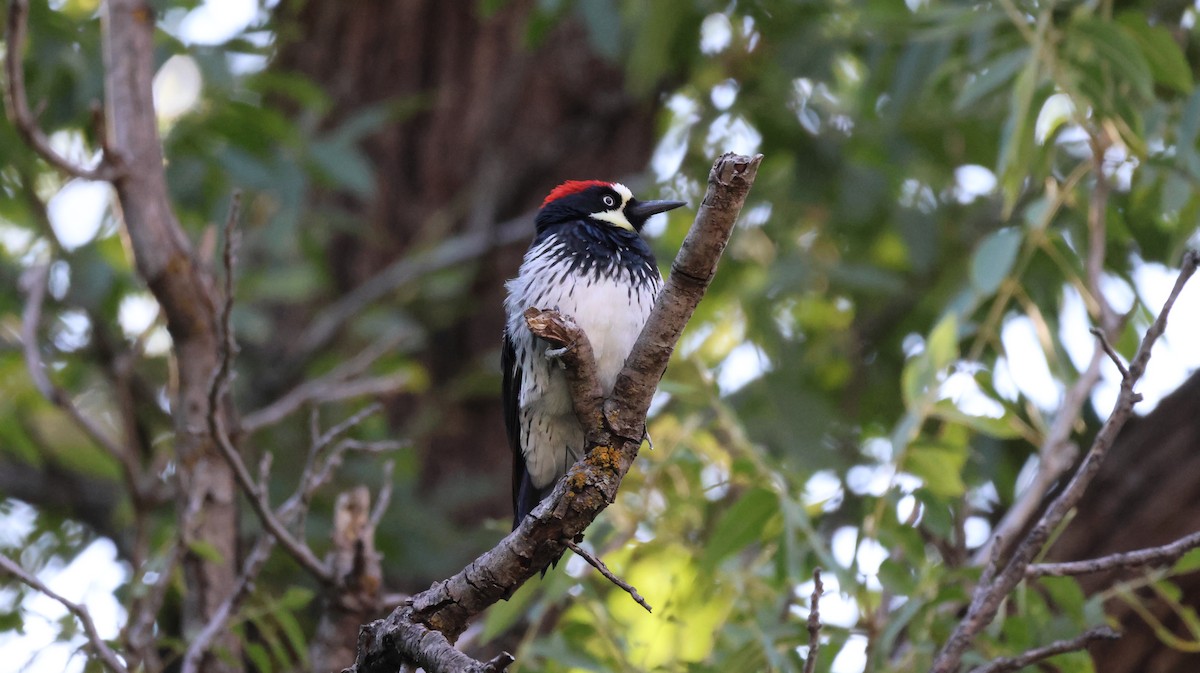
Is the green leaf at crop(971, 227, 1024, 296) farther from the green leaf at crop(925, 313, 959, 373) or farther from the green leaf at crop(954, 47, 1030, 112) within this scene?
the green leaf at crop(954, 47, 1030, 112)

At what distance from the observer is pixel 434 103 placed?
272 inches

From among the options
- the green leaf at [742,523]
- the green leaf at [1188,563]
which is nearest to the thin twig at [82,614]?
the green leaf at [742,523]

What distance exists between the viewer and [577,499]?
2.55 metres

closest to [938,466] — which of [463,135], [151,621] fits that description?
[151,621]

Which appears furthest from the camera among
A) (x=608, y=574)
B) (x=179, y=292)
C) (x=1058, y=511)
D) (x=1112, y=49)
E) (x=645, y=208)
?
(x=645, y=208)

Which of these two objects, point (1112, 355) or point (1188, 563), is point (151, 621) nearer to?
point (1112, 355)

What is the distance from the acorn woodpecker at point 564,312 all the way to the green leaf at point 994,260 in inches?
37.5

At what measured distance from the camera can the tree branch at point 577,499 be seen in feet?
8.16

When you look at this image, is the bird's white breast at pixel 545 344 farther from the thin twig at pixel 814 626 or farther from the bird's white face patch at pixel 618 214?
the thin twig at pixel 814 626

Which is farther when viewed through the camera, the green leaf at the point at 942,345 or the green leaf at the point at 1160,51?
the green leaf at the point at 1160,51

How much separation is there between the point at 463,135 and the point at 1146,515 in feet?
14.1

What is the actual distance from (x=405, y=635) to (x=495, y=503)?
3842 mm

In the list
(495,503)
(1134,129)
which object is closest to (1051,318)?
(1134,129)

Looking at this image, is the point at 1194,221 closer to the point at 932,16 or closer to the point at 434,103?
the point at 932,16
